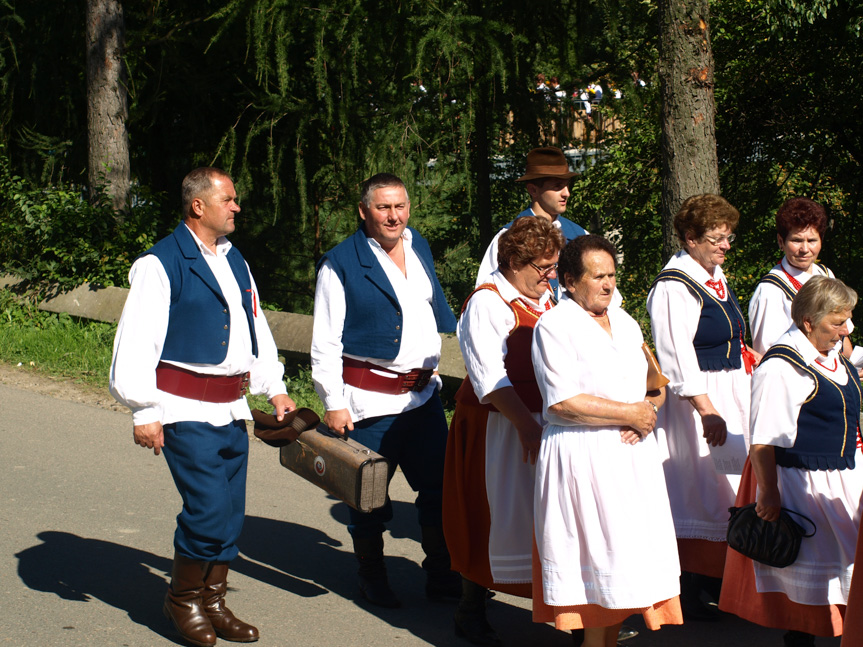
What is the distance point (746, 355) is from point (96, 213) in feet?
29.0

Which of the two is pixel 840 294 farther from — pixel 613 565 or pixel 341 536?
pixel 341 536

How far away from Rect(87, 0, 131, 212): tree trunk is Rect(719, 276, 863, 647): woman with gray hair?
32.1ft

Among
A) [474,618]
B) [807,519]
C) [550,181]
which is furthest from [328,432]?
[807,519]

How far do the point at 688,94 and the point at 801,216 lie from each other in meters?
2.44

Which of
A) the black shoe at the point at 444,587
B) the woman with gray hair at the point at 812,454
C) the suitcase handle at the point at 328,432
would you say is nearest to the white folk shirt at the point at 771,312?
the woman with gray hair at the point at 812,454

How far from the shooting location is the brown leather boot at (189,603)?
4.01 m

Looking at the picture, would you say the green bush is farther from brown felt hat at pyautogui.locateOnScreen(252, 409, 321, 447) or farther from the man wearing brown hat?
brown felt hat at pyautogui.locateOnScreen(252, 409, 321, 447)

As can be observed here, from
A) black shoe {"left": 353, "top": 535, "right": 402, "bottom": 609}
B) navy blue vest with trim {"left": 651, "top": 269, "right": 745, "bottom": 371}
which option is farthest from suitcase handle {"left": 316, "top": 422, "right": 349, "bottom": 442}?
navy blue vest with trim {"left": 651, "top": 269, "right": 745, "bottom": 371}

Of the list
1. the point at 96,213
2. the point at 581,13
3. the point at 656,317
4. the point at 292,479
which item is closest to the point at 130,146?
the point at 96,213

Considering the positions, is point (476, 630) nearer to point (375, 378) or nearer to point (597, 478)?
point (597, 478)

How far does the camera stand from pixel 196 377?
4023 mm

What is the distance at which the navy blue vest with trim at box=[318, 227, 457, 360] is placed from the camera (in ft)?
14.8

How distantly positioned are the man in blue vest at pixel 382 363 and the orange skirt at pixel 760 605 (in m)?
1.29

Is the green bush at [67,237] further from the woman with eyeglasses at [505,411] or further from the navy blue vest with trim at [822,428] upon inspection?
the navy blue vest with trim at [822,428]
